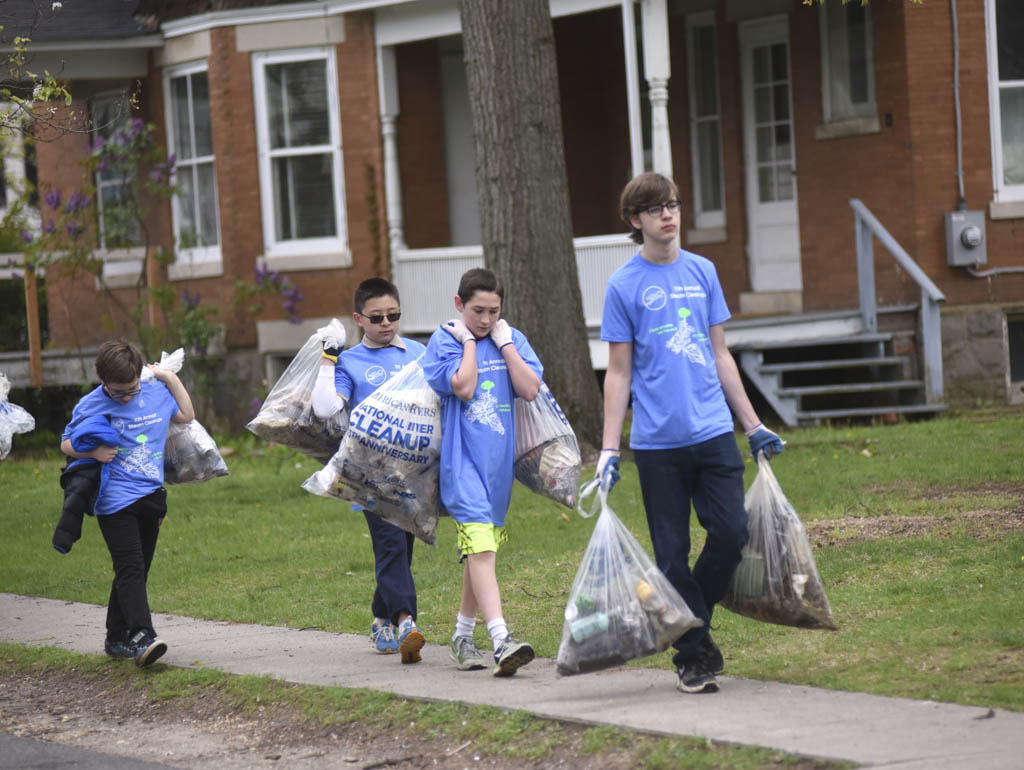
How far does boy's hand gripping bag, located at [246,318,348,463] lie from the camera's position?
257 inches

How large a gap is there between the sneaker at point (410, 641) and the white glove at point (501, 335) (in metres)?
1.29

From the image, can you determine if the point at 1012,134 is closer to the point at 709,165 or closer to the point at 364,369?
the point at 709,165

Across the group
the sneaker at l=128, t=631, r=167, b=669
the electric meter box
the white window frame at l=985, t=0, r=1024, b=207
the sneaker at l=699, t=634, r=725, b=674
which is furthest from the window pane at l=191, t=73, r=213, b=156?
the sneaker at l=699, t=634, r=725, b=674

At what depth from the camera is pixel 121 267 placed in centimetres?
A: 1833

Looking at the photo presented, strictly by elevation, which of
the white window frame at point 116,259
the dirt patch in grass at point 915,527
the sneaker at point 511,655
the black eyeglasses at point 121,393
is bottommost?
the dirt patch in grass at point 915,527

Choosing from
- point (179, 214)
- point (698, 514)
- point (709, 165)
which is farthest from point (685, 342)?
point (179, 214)

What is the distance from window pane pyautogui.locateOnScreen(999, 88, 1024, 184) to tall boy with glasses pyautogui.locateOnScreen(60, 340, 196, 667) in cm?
1019

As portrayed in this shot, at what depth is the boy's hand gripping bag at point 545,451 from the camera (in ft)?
19.6

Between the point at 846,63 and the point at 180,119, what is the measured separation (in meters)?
7.90

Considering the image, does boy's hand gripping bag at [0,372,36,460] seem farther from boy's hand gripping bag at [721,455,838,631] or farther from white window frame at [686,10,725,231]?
white window frame at [686,10,725,231]

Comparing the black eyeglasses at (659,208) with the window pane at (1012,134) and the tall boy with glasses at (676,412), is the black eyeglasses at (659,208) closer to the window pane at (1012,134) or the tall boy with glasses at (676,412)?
the tall boy with glasses at (676,412)

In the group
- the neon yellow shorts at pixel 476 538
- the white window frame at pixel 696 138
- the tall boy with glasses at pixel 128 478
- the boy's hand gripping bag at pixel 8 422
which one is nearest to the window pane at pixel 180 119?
the white window frame at pixel 696 138

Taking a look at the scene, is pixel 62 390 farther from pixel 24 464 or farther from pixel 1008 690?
pixel 1008 690

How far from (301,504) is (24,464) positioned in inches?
229
